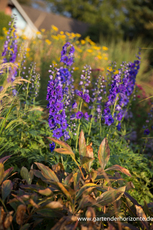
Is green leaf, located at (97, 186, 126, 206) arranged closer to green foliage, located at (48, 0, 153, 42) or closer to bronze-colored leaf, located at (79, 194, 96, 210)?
bronze-colored leaf, located at (79, 194, 96, 210)

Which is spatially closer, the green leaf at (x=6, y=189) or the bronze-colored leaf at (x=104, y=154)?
the green leaf at (x=6, y=189)

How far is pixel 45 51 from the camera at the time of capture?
635 centimetres

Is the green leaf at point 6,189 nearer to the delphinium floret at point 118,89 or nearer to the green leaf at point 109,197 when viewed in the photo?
the green leaf at point 109,197

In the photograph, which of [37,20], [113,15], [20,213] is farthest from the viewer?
[113,15]

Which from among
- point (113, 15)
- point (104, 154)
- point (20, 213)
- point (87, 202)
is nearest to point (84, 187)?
point (87, 202)

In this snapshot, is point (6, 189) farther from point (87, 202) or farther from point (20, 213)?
point (87, 202)

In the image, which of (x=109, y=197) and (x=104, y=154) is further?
(x=104, y=154)

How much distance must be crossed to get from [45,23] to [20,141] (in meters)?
27.4

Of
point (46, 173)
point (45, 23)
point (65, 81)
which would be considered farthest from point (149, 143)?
point (45, 23)

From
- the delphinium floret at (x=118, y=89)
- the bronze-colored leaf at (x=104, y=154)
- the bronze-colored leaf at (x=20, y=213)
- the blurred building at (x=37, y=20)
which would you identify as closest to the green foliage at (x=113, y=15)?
the blurred building at (x=37, y=20)

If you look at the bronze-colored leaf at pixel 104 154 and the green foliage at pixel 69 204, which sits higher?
the bronze-colored leaf at pixel 104 154

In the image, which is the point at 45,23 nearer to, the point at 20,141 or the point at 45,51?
the point at 45,51

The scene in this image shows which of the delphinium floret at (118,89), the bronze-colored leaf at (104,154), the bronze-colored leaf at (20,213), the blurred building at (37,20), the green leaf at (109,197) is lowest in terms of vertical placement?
the bronze-colored leaf at (20,213)

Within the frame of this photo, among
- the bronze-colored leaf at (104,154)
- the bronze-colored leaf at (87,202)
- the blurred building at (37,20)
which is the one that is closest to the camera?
the bronze-colored leaf at (87,202)
